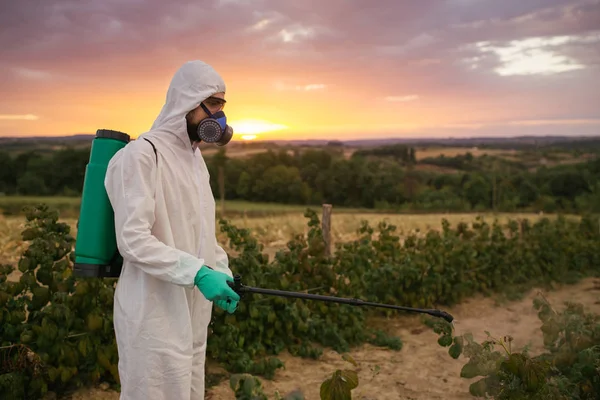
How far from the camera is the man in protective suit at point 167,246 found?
2.53 metres

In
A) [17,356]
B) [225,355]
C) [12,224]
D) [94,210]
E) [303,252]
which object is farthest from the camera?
[12,224]

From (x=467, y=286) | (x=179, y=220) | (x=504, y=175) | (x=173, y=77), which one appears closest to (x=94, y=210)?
(x=179, y=220)

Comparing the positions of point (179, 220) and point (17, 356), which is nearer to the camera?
point (179, 220)

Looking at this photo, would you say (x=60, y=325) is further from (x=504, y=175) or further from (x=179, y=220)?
(x=504, y=175)

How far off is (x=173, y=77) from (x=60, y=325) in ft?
7.58

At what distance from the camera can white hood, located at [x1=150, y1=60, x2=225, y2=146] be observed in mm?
2781

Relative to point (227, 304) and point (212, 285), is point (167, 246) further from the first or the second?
point (227, 304)

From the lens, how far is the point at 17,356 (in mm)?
3928

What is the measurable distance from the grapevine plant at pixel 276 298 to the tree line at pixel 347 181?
2820 cm

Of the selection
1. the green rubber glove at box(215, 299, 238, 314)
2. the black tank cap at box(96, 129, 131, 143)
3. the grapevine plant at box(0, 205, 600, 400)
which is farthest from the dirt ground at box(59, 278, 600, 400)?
the black tank cap at box(96, 129, 131, 143)

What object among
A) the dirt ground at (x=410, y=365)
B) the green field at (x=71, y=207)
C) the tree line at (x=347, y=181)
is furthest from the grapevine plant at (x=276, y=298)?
the tree line at (x=347, y=181)

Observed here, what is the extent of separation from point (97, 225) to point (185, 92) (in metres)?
0.78

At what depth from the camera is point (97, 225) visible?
106 inches

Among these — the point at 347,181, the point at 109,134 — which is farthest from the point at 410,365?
the point at 347,181
